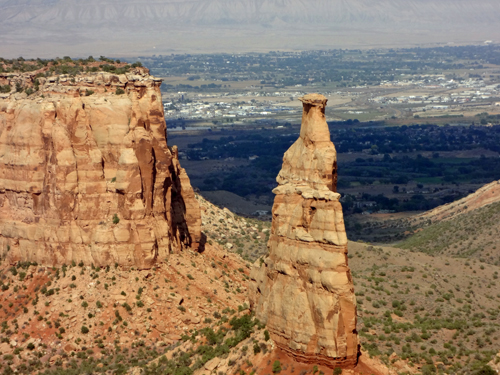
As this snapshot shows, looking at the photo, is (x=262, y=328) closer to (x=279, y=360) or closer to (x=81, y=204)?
(x=279, y=360)

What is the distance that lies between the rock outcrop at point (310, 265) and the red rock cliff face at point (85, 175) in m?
11.8

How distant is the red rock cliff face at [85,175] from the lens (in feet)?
158

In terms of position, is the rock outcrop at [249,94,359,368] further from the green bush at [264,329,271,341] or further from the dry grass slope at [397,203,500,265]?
the dry grass slope at [397,203,500,265]

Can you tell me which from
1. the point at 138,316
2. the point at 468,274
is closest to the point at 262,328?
the point at 138,316

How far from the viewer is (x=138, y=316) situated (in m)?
47.3

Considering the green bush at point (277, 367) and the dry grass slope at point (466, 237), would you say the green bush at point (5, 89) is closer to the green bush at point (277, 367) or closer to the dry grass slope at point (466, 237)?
the green bush at point (277, 367)

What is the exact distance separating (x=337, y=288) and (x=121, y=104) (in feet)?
65.4

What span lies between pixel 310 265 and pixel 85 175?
17.6 m

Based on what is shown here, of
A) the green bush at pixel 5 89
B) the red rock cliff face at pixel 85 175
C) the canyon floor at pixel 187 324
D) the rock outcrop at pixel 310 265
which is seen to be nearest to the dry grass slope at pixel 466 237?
the canyon floor at pixel 187 324

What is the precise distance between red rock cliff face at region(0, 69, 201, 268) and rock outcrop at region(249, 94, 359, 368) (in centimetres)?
1179

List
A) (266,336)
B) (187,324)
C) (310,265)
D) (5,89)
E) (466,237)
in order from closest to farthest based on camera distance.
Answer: (310,265) < (266,336) < (187,324) < (5,89) < (466,237)

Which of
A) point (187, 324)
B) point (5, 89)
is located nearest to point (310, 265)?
point (187, 324)

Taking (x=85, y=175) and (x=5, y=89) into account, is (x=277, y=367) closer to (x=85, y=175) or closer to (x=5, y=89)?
(x=85, y=175)

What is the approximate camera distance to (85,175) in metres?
48.2
